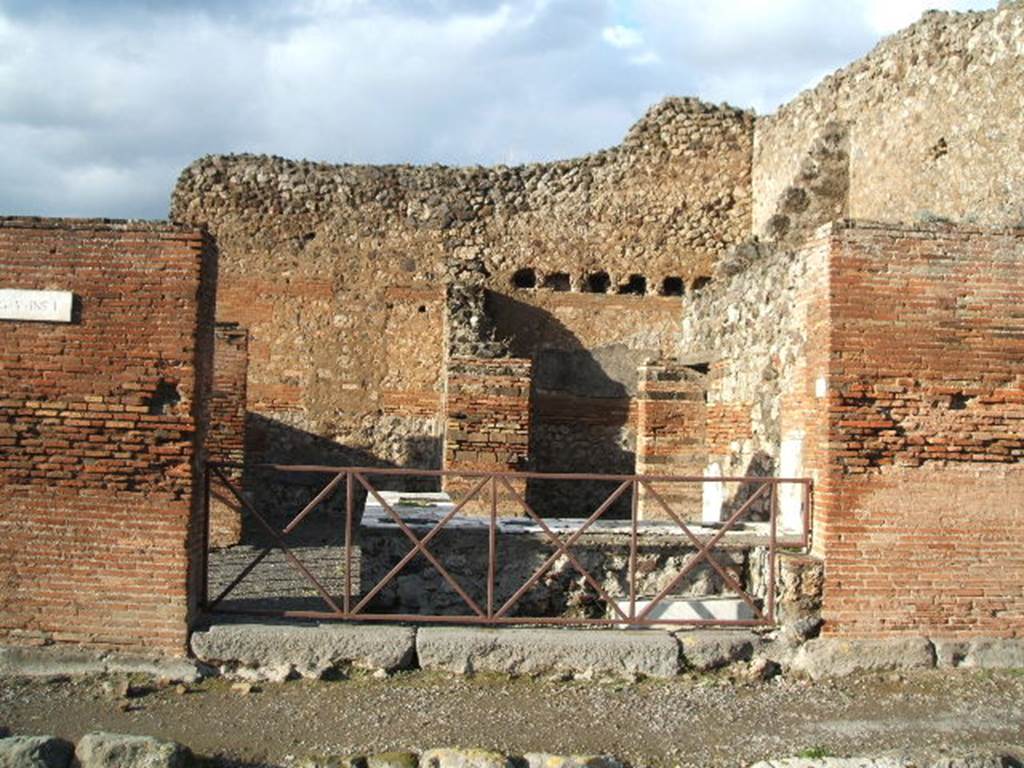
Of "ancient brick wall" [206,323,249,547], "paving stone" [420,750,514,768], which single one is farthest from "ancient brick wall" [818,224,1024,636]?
"ancient brick wall" [206,323,249,547]

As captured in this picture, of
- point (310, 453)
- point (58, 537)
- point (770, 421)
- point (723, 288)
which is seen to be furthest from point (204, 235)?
point (310, 453)

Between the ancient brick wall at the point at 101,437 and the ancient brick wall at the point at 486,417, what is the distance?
4.46 metres

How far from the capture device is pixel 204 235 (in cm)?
662

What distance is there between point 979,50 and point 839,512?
7023 mm

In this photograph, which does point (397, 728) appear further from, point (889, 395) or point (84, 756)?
point (889, 395)

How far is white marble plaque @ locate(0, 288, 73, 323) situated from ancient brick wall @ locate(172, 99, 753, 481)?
970 cm

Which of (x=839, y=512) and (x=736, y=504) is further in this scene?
(x=736, y=504)

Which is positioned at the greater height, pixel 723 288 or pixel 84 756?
pixel 723 288

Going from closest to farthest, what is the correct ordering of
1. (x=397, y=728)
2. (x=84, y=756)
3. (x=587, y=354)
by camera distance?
1. (x=84, y=756)
2. (x=397, y=728)
3. (x=587, y=354)

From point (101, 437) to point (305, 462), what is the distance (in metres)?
9.77

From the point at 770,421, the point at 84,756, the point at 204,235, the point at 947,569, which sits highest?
the point at 204,235

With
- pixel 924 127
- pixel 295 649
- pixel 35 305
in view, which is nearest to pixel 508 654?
pixel 295 649

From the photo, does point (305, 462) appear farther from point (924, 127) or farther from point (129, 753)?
point (129, 753)

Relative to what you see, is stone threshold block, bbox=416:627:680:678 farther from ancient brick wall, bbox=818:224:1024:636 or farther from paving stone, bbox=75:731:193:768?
paving stone, bbox=75:731:193:768
